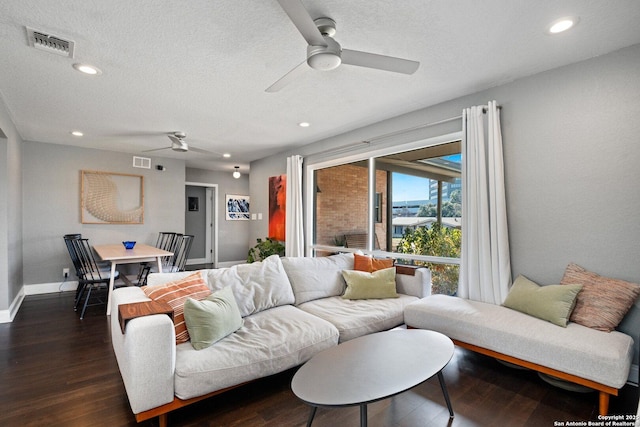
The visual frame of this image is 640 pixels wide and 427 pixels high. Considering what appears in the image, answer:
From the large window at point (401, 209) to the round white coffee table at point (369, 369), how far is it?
167 centimetres

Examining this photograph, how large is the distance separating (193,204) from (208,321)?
22.1 ft

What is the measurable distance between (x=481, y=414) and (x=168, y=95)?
3.80 meters

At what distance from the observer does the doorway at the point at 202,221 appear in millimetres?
8156

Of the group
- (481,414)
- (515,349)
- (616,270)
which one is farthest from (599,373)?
(616,270)

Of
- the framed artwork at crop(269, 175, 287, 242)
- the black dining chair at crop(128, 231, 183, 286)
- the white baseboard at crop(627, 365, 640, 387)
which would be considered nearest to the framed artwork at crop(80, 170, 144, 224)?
the black dining chair at crop(128, 231, 183, 286)

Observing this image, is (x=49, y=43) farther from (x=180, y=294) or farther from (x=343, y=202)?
(x=343, y=202)

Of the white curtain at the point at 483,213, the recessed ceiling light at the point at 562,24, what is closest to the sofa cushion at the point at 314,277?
the white curtain at the point at 483,213

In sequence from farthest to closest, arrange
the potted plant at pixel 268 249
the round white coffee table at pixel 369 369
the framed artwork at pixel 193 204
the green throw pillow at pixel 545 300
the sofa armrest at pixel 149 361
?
the framed artwork at pixel 193 204, the potted plant at pixel 268 249, the green throw pillow at pixel 545 300, the sofa armrest at pixel 149 361, the round white coffee table at pixel 369 369

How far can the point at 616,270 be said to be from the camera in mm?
2359

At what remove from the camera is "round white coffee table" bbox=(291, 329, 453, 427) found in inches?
57.1

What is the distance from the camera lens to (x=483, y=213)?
299 centimetres

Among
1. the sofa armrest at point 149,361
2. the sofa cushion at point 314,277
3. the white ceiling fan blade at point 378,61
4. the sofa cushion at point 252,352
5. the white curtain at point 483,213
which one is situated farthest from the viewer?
the sofa cushion at point 314,277

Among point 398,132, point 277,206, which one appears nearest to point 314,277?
point 398,132

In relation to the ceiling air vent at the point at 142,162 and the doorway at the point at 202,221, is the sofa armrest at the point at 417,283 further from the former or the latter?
the doorway at the point at 202,221
